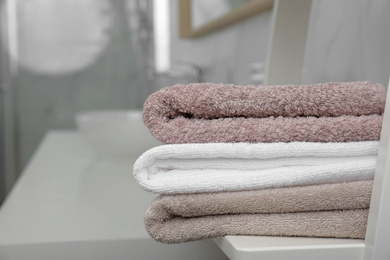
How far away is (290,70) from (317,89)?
0.91 feet

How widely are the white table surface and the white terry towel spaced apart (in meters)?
0.27

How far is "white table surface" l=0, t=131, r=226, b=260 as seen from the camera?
25.7 inches

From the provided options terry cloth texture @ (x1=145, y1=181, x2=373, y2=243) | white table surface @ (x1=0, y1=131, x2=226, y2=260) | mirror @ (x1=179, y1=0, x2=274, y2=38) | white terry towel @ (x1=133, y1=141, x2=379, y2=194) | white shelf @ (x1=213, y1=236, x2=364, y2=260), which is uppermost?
mirror @ (x1=179, y1=0, x2=274, y2=38)

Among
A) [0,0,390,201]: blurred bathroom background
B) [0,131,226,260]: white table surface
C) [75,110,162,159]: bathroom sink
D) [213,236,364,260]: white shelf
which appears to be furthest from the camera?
[0,0,390,201]: blurred bathroom background

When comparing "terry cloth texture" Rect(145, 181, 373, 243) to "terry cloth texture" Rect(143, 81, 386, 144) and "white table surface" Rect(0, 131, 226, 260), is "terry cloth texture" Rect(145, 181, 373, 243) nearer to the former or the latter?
"terry cloth texture" Rect(143, 81, 386, 144)

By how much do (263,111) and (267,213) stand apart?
0.33 feet

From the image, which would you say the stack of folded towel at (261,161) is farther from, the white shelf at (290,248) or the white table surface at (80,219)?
the white table surface at (80,219)

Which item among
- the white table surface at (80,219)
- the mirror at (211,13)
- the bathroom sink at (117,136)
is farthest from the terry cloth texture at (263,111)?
the bathroom sink at (117,136)

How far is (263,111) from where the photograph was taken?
0.42 meters

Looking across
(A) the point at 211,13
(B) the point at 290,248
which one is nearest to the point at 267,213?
(B) the point at 290,248

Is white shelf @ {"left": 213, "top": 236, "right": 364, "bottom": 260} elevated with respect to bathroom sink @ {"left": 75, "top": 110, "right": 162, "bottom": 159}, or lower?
elevated

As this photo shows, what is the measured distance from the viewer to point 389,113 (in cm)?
37

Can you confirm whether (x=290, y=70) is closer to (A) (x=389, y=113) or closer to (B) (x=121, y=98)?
(A) (x=389, y=113)

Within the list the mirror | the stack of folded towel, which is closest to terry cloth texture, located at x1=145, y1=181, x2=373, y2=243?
the stack of folded towel
